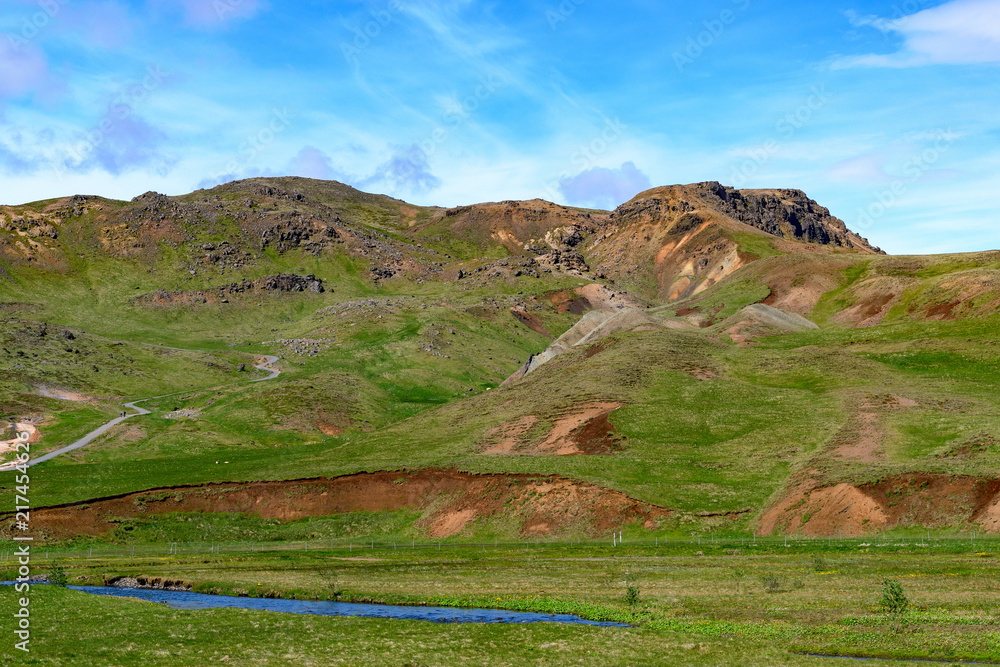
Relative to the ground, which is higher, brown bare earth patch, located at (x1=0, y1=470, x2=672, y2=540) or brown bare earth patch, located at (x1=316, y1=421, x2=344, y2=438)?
brown bare earth patch, located at (x1=316, y1=421, x2=344, y2=438)

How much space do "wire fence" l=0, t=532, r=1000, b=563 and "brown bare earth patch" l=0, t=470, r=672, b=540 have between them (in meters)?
3.15

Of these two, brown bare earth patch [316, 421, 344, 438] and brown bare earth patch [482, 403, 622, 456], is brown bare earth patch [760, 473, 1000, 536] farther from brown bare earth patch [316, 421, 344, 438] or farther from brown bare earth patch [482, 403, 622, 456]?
brown bare earth patch [316, 421, 344, 438]

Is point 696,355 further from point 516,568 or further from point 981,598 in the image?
point 981,598

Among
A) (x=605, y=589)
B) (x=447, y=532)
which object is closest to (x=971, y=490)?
(x=605, y=589)

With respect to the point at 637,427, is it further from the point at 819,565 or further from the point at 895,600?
the point at 895,600

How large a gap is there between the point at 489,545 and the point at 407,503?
1799 centimetres

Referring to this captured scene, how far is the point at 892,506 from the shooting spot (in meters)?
75.0

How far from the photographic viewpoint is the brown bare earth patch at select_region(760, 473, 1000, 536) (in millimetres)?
72312

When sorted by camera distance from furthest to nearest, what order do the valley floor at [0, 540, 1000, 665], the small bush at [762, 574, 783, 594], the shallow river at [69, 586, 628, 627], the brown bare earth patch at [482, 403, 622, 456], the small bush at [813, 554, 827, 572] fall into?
the brown bare earth patch at [482, 403, 622, 456] → the small bush at [813, 554, 827, 572] → the small bush at [762, 574, 783, 594] → the shallow river at [69, 586, 628, 627] → the valley floor at [0, 540, 1000, 665]

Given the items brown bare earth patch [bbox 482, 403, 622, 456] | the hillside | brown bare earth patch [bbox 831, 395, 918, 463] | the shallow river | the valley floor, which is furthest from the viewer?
brown bare earth patch [bbox 482, 403, 622, 456]

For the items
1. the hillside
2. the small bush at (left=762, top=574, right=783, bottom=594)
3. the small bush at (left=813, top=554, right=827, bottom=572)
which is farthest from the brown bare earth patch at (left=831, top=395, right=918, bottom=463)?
the small bush at (left=762, top=574, right=783, bottom=594)

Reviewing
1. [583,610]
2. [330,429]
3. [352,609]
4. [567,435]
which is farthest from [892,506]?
[330,429]

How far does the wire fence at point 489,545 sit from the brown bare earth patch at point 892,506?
2251mm

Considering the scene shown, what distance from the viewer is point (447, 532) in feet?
286
